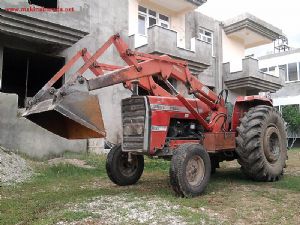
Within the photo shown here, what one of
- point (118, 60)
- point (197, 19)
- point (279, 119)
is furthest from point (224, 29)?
point (279, 119)

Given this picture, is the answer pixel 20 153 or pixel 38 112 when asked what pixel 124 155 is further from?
pixel 20 153

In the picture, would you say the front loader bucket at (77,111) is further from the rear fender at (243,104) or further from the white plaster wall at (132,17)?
the white plaster wall at (132,17)

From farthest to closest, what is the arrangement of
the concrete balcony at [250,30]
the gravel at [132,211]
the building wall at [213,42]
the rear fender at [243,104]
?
the concrete balcony at [250,30] < the building wall at [213,42] < the rear fender at [243,104] < the gravel at [132,211]

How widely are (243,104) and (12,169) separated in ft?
19.8

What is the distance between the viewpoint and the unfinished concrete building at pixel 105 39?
1177 cm

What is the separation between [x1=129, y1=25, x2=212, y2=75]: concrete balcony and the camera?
15.9m

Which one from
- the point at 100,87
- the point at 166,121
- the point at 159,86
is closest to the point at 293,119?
the point at 159,86

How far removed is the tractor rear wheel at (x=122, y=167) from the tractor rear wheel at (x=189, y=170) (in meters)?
1.74

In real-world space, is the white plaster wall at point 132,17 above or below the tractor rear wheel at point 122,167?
above

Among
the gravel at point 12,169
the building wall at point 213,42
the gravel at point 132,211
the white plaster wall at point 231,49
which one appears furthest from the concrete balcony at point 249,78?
the gravel at point 132,211

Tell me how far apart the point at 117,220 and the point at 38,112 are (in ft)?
7.49

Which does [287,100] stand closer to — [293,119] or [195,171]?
[293,119]

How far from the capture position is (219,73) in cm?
2208

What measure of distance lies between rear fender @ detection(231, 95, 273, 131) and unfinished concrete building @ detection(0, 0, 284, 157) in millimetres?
6494
